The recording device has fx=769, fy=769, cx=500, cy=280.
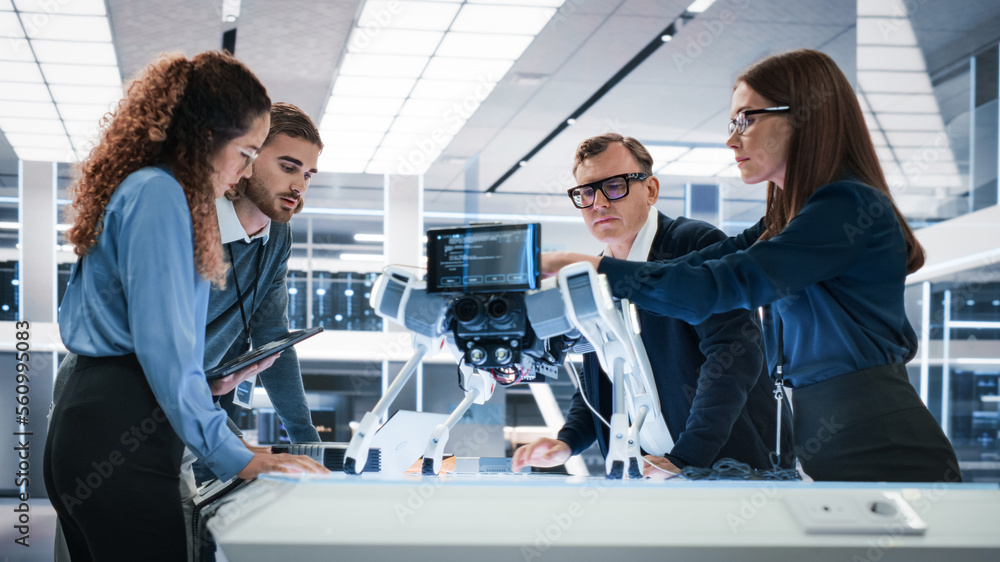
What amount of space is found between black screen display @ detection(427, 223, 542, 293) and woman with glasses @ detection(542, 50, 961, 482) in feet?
0.39

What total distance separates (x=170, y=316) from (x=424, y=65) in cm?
533

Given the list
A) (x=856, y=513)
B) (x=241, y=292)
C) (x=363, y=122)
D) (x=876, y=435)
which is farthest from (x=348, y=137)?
(x=856, y=513)

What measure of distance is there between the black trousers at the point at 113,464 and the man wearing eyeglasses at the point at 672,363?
2.49 ft

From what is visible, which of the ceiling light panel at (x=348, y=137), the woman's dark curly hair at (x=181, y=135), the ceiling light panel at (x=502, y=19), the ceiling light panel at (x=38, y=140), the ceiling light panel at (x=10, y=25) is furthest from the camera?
the ceiling light panel at (x=348, y=137)

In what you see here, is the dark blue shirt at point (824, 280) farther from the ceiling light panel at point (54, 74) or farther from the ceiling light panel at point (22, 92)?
the ceiling light panel at point (22, 92)

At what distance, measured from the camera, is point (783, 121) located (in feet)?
4.77

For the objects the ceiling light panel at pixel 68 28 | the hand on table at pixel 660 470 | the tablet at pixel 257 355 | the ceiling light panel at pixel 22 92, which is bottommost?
the hand on table at pixel 660 470

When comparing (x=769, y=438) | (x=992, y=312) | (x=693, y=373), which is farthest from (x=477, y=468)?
(x=992, y=312)

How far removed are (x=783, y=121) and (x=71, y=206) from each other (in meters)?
1.33

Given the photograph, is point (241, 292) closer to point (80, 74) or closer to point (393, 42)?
point (393, 42)

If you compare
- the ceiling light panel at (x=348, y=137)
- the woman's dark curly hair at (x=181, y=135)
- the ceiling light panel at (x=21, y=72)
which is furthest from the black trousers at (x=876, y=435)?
the ceiling light panel at (x=348, y=137)

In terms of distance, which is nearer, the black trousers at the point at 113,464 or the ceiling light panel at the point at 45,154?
the black trousers at the point at 113,464

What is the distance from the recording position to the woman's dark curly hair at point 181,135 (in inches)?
52.0

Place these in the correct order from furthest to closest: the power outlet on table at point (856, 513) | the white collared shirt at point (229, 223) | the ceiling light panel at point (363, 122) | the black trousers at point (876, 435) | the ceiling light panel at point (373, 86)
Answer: the ceiling light panel at point (363, 122)
the ceiling light panel at point (373, 86)
the white collared shirt at point (229, 223)
the black trousers at point (876, 435)
the power outlet on table at point (856, 513)
